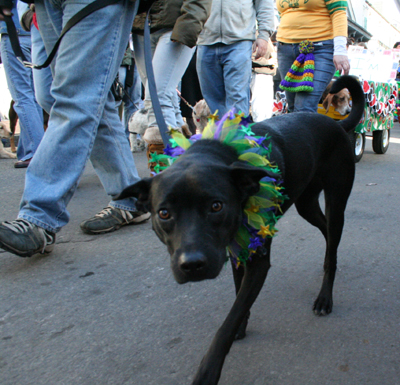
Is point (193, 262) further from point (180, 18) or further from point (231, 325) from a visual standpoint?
point (180, 18)

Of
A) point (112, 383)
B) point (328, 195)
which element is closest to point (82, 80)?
point (328, 195)

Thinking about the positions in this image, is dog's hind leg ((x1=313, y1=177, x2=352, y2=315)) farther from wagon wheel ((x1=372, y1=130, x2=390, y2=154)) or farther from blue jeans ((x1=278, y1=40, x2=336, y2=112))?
wagon wheel ((x1=372, y1=130, x2=390, y2=154))

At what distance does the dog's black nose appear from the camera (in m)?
1.42

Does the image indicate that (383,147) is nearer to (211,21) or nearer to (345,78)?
(211,21)

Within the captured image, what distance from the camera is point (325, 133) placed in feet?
7.52

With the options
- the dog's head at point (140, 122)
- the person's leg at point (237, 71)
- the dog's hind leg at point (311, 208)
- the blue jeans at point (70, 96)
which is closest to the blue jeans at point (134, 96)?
the dog's head at point (140, 122)

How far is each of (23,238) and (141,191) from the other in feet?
3.61

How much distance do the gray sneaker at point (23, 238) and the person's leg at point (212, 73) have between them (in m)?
2.74

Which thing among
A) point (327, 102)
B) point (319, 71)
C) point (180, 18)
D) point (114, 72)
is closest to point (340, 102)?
point (327, 102)

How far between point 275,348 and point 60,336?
0.93 metres

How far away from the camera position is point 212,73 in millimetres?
4617

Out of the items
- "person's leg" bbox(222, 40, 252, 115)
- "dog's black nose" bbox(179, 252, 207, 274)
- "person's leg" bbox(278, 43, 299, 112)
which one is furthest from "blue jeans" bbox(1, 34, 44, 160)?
"dog's black nose" bbox(179, 252, 207, 274)

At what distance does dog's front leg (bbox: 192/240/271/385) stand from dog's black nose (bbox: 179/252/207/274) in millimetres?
281

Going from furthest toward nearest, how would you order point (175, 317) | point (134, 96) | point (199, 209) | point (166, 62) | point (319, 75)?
point (134, 96) < point (319, 75) < point (166, 62) < point (175, 317) < point (199, 209)
